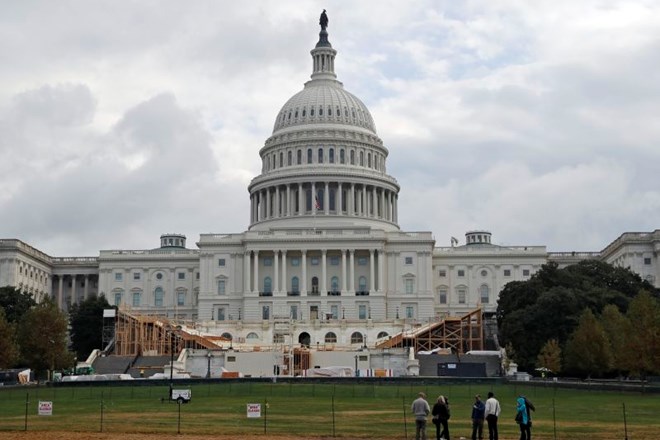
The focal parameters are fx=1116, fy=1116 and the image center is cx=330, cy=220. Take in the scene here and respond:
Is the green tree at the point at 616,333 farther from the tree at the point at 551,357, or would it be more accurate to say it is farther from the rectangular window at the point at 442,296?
the rectangular window at the point at 442,296

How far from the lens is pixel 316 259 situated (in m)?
166

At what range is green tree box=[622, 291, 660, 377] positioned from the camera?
8144 cm

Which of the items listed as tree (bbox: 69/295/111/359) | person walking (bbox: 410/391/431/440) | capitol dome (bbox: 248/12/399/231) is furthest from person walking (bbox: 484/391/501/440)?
capitol dome (bbox: 248/12/399/231)

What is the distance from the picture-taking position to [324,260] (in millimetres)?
163000

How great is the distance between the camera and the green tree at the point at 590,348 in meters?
96.4

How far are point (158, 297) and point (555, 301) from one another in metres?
80.8

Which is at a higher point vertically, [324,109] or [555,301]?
[324,109]

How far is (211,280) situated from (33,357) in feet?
210

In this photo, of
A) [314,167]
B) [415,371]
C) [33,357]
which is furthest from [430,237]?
[33,357]

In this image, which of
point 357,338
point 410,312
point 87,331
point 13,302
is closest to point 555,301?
point 357,338

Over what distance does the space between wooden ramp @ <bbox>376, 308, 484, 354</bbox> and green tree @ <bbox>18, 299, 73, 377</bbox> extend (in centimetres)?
4066

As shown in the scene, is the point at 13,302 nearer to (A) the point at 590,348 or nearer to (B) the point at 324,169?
(B) the point at 324,169

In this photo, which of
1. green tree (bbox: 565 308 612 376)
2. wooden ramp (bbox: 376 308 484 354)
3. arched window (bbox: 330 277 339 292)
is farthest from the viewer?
arched window (bbox: 330 277 339 292)

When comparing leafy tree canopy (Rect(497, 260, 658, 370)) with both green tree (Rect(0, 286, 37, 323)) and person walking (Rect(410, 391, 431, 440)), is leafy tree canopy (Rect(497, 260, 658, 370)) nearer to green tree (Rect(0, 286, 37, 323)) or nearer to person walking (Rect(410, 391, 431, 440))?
green tree (Rect(0, 286, 37, 323))
